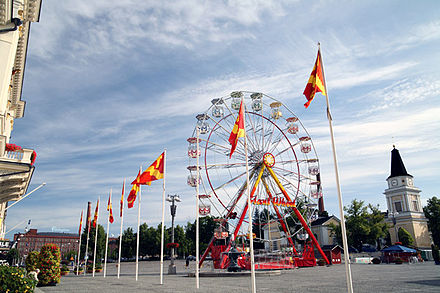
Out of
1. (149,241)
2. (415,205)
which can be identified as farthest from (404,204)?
(149,241)

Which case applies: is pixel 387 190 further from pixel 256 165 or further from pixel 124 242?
pixel 124 242

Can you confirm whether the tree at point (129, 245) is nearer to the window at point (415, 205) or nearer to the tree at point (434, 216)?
the window at point (415, 205)

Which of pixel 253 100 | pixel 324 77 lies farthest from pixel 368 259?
pixel 324 77

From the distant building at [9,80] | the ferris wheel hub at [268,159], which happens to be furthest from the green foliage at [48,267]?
the ferris wheel hub at [268,159]

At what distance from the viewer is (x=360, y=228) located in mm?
62469

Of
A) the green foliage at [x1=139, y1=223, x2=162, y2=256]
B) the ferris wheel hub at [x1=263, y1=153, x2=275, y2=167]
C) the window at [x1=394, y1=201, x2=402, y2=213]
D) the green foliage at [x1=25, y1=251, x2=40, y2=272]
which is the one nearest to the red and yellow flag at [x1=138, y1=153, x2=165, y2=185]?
the green foliage at [x1=25, y1=251, x2=40, y2=272]

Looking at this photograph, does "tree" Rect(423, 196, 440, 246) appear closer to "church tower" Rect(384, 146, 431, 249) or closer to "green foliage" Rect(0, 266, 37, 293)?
"church tower" Rect(384, 146, 431, 249)

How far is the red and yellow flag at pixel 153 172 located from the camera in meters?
24.0

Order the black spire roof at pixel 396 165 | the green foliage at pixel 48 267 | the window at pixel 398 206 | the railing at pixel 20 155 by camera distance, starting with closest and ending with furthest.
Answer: the railing at pixel 20 155
the green foliage at pixel 48 267
the window at pixel 398 206
the black spire roof at pixel 396 165

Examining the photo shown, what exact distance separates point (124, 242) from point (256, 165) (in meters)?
80.8

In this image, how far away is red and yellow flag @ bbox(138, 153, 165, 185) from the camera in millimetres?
24016

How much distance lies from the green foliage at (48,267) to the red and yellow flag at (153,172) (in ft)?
29.2

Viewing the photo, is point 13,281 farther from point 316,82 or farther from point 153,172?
point 316,82

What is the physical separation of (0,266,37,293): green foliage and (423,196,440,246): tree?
3362 inches
